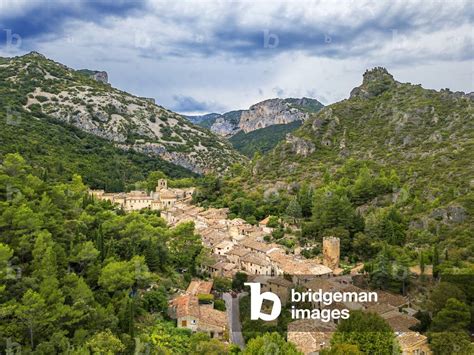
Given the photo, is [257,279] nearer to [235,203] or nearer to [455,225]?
[455,225]

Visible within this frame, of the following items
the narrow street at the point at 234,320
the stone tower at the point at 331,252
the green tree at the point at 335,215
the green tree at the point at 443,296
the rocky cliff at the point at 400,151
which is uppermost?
the rocky cliff at the point at 400,151

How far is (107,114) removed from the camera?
421 feet

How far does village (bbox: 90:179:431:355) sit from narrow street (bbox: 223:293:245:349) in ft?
1.05

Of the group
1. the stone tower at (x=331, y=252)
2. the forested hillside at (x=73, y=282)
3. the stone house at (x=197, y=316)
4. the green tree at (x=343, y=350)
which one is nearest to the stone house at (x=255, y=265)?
the stone tower at (x=331, y=252)

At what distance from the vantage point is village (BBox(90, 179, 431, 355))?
1164 inches

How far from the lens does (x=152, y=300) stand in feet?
105

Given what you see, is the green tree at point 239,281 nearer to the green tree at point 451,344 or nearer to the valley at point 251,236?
the valley at point 251,236

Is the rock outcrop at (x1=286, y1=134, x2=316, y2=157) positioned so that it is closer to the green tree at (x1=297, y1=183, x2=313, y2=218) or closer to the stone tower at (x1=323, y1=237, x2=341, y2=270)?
the green tree at (x1=297, y1=183, x2=313, y2=218)

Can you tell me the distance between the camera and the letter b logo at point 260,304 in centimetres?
3262

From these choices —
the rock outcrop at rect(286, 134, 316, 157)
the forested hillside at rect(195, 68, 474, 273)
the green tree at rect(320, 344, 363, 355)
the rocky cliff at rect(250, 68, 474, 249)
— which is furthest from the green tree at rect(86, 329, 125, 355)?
the rock outcrop at rect(286, 134, 316, 157)

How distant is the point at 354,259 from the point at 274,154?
153 feet

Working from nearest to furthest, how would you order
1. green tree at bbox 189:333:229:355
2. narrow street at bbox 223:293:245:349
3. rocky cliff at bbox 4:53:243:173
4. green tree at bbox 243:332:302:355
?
green tree at bbox 243:332:302:355 < green tree at bbox 189:333:229:355 < narrow street at bbox 223:293:245:349 < rocky cliff at bbox 4:53:243:173

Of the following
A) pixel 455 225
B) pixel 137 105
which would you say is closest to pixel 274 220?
pixel 455 225

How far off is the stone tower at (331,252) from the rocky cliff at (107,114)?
8135cm
